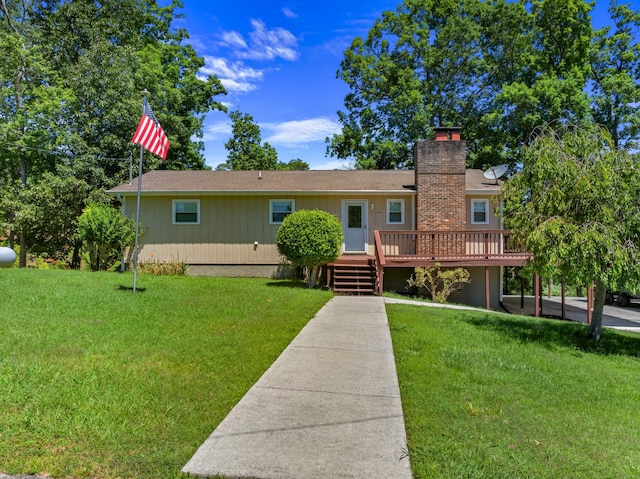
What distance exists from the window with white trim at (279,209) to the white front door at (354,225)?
1828 mm

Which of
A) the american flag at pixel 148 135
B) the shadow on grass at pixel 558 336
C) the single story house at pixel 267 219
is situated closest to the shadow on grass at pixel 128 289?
the american flag at pixel 148 135

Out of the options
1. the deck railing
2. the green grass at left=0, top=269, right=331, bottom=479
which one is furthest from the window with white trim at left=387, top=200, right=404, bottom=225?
the green grass at left=0, top=269, right=331, bottom=479

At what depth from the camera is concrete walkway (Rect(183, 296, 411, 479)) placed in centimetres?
231

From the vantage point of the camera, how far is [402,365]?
443 centimetres

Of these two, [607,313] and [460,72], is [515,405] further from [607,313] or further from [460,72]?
[460,72]

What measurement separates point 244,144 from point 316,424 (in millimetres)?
32895

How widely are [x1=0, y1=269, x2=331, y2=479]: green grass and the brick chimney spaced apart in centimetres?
637

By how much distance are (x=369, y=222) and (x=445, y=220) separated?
8.24 feet

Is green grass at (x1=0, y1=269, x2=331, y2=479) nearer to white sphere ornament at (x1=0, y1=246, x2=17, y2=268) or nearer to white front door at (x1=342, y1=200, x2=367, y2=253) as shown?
white sphere ornament at (x1=0, y1=246, x2=17, y2=268)

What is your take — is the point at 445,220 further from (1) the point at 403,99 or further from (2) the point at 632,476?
(1) the point at 403,99

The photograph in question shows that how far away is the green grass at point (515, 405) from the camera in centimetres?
251

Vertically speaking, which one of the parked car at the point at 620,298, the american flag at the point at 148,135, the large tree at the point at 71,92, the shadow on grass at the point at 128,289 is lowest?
the parked car at the point at 620,298

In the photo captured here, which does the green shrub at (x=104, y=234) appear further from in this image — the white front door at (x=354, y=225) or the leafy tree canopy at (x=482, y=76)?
the leafy tree canopy at (x=482, y=76)

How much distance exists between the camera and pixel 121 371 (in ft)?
12.3
